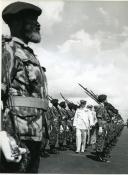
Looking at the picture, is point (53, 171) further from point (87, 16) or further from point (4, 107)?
point (4, 107)

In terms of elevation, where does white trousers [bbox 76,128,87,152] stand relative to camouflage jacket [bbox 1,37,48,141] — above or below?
below

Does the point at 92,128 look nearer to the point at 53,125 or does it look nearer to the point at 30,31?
the point at 53,125

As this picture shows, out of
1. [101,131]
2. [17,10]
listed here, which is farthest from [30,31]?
[101,131]

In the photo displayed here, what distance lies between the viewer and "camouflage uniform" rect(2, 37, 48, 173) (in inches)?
114

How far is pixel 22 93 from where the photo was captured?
116 inches

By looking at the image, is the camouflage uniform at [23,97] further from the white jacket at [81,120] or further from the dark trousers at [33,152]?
the white jacket at [81,120]

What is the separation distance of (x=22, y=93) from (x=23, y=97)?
0.03 m

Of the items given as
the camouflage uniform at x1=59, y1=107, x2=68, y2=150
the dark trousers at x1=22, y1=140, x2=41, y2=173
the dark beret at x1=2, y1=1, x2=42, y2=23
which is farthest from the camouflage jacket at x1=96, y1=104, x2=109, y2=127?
the dark beret at x1=2, y1=1, x2=42, y2=23

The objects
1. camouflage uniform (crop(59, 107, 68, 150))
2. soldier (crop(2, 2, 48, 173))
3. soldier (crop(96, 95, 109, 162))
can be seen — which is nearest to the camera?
soldier (crop(2, 2, 48, 173))

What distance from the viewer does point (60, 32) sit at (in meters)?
4.77

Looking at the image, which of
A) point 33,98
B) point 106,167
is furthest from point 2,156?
point 106,167

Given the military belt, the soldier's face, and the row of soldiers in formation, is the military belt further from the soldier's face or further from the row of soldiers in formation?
the soldier's face

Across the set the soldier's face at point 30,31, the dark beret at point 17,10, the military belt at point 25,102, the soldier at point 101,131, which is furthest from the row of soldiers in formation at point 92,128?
the dark beret at point 17,10

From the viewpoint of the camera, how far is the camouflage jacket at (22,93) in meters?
2.90
